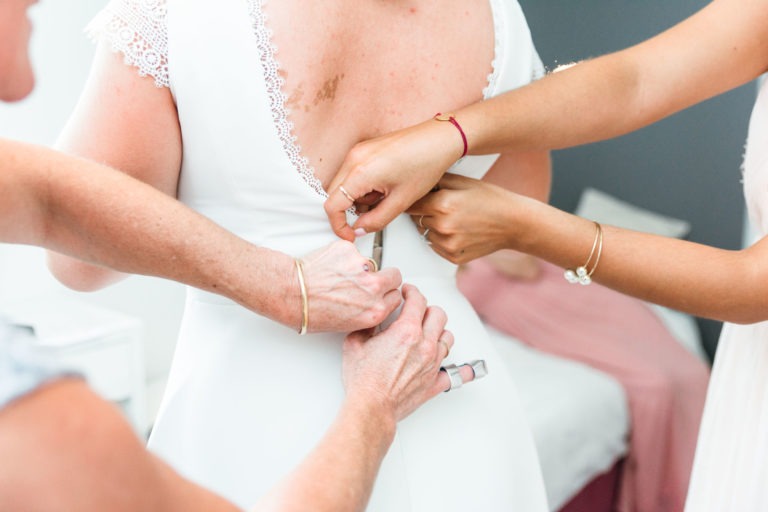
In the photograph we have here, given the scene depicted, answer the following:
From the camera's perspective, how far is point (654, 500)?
3.23 m

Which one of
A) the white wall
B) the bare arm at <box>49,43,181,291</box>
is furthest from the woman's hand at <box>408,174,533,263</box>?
the white wall

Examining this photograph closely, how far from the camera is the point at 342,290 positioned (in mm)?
1026

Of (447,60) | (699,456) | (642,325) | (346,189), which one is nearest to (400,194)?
(346,189)

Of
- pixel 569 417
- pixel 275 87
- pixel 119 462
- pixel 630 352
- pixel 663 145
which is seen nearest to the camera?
pixel 119 462

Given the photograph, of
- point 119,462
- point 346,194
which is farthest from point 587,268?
point 119,462

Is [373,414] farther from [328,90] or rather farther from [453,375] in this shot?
[328,90]

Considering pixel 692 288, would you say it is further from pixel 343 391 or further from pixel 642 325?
pixel 642 325

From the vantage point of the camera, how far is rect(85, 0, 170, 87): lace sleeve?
35.8 inches

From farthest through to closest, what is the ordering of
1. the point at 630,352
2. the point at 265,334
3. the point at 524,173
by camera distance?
the point at 630,352 → the point at 524,173 → the point at 265,334

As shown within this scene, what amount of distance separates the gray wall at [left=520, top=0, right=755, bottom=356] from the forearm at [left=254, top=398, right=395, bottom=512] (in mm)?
3398

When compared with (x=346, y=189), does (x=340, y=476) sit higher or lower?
lower

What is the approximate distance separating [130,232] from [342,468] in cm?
35

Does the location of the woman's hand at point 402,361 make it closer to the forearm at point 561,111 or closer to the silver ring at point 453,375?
the silver ring at point 453,375

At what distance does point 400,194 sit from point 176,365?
1.27 ft
